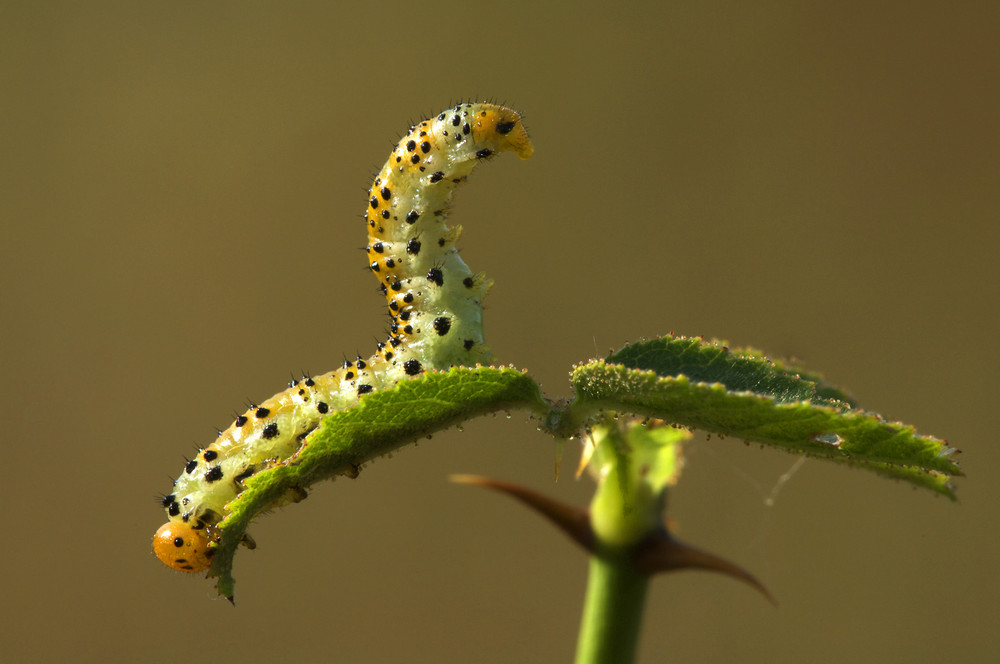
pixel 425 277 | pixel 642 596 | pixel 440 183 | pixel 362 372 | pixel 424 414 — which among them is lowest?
pixel 642 596

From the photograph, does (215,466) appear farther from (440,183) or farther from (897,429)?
(897,429)

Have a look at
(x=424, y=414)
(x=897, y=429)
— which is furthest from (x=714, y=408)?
(x=424, y=414)

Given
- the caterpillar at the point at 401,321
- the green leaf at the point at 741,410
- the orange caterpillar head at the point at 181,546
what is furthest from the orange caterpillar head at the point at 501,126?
the orange caterpillar head at the point at 181,546

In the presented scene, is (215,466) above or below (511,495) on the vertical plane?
above

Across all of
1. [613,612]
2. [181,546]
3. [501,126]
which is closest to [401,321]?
[501,126]

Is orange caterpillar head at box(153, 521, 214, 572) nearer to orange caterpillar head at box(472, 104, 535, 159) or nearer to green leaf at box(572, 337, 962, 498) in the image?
green leaf at box(572, 337, 962, 498)

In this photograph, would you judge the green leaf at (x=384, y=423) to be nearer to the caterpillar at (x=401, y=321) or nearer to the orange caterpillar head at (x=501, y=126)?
the caterpillar at (x=401, y=321)
